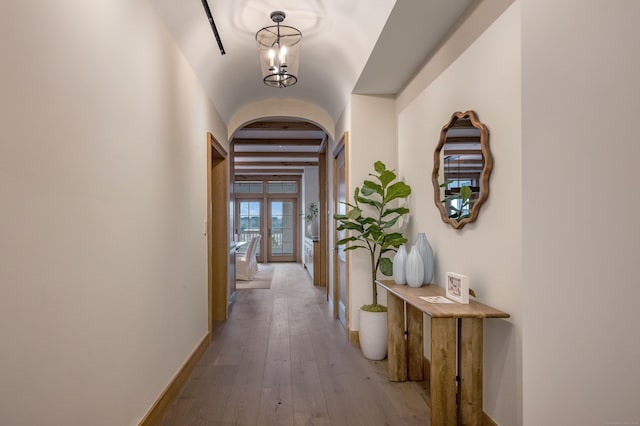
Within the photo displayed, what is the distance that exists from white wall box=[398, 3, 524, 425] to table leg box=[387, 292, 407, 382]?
577 millimetres

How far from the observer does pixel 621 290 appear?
0.95 m

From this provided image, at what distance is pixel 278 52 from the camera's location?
2990mm

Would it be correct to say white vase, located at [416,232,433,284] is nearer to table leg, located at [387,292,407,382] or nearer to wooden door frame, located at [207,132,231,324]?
table leg, located at [387,292,407,382]

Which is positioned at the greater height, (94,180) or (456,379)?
(94,180)

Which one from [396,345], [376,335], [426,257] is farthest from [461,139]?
[376,335]

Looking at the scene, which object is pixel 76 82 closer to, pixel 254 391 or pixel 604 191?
pixel 604 191

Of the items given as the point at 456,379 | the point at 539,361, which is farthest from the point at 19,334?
the point at 456,379

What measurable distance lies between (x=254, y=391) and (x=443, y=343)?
1.36 m

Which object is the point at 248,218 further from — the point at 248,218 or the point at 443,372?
the point at 443,372

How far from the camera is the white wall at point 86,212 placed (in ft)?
3.94

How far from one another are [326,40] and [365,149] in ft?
3.29

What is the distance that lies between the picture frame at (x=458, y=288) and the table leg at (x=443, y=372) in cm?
14

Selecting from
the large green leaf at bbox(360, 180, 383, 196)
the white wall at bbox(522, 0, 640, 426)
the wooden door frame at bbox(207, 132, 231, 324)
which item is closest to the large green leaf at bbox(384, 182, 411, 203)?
the large green leaf at bbox(360, 180, 383, 196)

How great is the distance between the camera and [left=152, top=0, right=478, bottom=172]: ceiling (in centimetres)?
253
